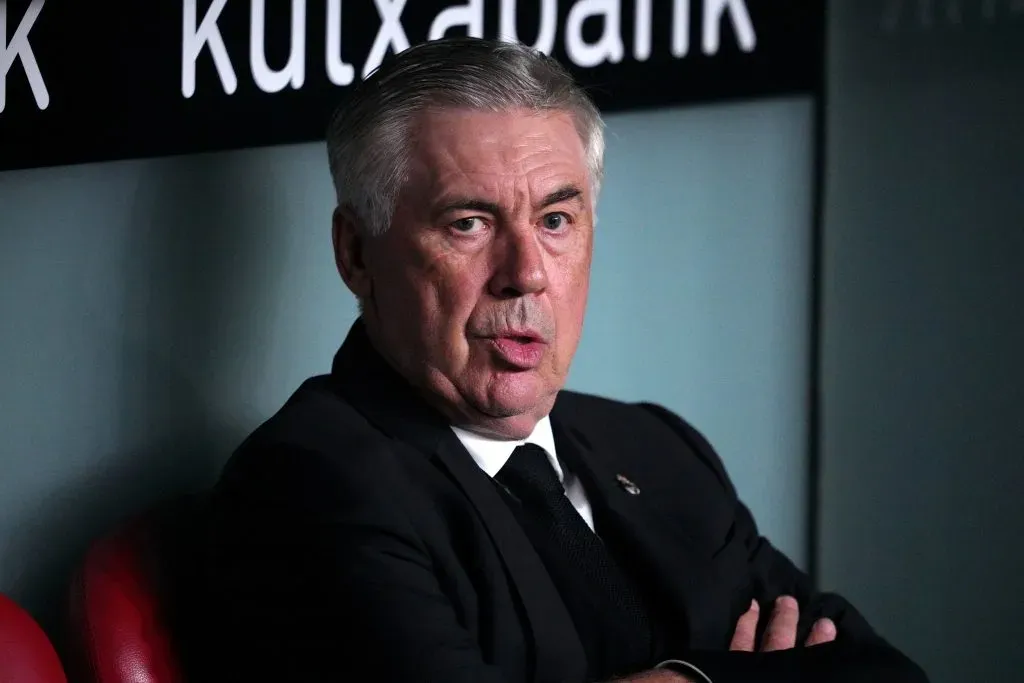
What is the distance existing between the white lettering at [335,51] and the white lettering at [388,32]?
48mm

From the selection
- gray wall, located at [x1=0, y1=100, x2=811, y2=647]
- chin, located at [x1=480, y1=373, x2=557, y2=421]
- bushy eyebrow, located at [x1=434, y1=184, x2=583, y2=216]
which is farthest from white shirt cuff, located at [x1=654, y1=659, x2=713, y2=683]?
gray wall, located at [x1=0, y1=100, x2=811, y2=647]

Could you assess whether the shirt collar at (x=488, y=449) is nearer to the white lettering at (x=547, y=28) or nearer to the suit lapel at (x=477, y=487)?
the suit lapel at (x=477, y=487)

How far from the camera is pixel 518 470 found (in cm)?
159

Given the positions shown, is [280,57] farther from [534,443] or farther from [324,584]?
[324,584]

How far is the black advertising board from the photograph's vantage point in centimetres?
165

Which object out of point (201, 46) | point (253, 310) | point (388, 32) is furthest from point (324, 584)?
point (388, 32)

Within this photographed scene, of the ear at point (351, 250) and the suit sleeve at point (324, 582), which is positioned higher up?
the ear at point (351, 250)

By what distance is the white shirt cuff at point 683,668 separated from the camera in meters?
1.41

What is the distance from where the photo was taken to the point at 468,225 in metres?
1.49

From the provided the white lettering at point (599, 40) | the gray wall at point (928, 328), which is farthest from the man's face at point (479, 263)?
the gray wall at point (928, 328)

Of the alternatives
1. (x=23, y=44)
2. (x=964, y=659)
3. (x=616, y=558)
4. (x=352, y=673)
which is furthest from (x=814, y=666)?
(x=23, y=44)

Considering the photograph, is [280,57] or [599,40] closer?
[280,57]

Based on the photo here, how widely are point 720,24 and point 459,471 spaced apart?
1.09 metres

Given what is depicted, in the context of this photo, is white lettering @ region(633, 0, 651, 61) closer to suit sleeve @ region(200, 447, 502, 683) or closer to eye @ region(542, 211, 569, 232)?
eye @ region(542, 211, 569, 232)
